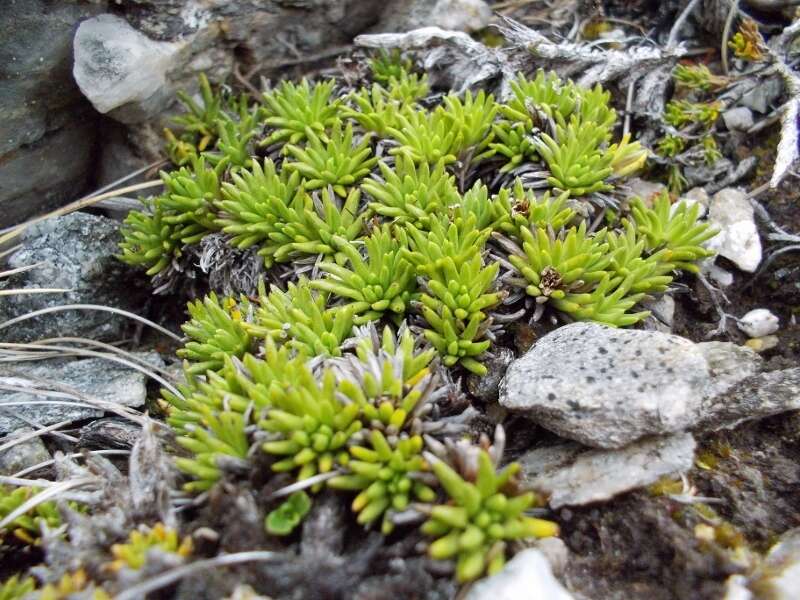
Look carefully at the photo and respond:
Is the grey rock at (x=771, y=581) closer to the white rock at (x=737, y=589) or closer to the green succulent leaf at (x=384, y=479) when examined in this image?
the white rock at (x=737, y=589)

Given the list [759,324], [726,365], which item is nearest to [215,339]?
[726,365]

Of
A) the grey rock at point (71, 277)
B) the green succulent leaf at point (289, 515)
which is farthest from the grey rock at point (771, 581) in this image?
the grey rock at point (71, 277)

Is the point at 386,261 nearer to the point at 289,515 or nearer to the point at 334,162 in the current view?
the point at 334,162

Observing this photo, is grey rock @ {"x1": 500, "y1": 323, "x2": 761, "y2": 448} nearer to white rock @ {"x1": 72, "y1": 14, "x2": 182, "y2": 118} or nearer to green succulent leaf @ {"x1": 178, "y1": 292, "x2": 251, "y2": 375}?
green succulent leaf @ {"x1": 178, "y1": 292, "x2": 251, "y2": 375}

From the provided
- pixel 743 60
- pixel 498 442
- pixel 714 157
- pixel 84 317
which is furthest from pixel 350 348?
pixel 743 60

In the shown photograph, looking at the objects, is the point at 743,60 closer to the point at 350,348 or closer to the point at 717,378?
the point at 717,378
